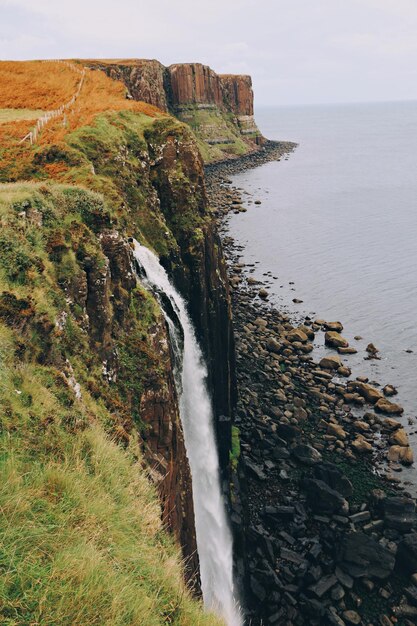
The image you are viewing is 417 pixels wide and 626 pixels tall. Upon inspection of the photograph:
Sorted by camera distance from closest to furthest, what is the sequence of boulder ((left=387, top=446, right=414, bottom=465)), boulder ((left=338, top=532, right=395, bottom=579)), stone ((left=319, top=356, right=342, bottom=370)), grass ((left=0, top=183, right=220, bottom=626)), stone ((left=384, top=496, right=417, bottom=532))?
grass ((left=0, top=183, right=220, bottom=626)), boulder ((left=338, top=532, right=395, bottom=579)), stone ((left=384, top=496, right=417, bottom=532)), boulder ((left=387, top=446, right=414, bottom=465)), stone ((left=319, top=356, right=342, bottom=370))

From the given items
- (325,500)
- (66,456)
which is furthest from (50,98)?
(66,456)

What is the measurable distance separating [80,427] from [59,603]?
4.19 metres

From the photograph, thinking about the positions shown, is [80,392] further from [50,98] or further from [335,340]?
[335,340]

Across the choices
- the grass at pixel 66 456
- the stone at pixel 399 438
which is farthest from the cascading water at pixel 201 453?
the stone at pixel 399 438

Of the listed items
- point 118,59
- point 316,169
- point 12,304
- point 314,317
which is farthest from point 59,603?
point 316,169

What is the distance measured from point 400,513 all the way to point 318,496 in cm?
399

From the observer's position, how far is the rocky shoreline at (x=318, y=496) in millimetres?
18781

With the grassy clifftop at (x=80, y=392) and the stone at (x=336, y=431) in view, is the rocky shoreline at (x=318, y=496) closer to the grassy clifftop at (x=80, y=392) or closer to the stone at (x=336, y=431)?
the stone at (x=336, y=431)

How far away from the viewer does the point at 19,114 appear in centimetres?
2844

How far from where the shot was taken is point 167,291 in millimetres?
19531

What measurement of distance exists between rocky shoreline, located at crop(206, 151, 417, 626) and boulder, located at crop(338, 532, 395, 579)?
1.7 inches

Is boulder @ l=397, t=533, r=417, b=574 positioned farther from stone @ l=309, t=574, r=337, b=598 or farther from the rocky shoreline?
stone @ l=309, t=574, r=337, b=598

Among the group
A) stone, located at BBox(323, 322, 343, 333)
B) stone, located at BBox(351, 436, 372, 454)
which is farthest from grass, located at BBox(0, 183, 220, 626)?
stone, located at BBox(323, 322, 343, 333)

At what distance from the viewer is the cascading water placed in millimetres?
17438
